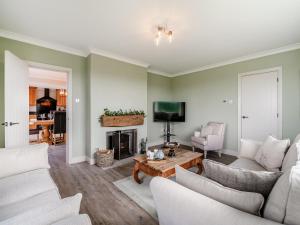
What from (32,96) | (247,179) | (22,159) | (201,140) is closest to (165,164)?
(247,179)

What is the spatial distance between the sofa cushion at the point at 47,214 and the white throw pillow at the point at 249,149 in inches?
94.8

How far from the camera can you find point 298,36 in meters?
2.71

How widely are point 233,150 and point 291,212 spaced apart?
146 inches

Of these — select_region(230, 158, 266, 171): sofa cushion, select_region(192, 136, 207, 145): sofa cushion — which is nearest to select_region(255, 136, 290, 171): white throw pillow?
select_region(230, 158, 266, 171): sofa cushion

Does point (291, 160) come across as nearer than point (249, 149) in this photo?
Yes

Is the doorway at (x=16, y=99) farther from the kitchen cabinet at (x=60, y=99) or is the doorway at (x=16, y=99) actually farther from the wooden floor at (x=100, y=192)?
the kitchen cabinet at (x=60, y=99)

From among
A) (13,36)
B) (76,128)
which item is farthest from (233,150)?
(13,36)

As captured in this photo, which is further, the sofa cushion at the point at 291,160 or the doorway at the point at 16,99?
the doorway at the point at 16,99

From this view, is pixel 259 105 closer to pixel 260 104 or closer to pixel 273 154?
pixel 260 104

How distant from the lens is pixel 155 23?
2.31 metres

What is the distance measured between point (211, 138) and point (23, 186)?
3.56 meters

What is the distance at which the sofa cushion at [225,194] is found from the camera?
76cm

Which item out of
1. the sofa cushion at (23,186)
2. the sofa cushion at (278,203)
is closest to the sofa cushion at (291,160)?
the sofa cushion at (278,203)

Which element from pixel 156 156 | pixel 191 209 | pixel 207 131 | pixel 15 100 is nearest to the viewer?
pixel 191 209
